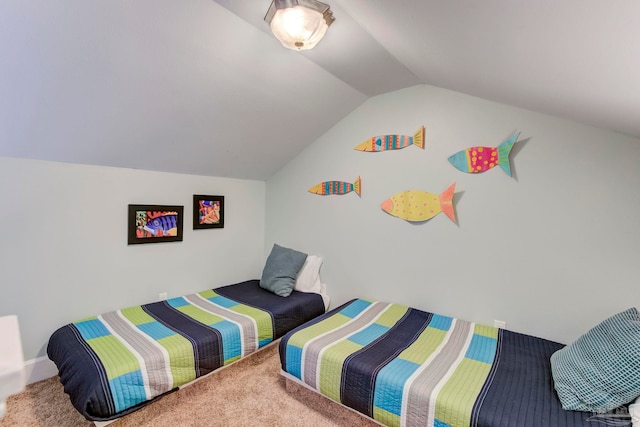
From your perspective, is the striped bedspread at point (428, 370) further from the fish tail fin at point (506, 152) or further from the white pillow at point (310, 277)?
the fish tail fin at point (506, 152)

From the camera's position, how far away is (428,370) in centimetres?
172

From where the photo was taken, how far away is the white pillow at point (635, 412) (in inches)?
49.1

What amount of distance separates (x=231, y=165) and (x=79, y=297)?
5.63 ft

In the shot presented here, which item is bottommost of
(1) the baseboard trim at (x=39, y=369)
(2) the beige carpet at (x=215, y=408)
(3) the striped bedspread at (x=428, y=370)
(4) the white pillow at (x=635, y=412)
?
(2) the beige carpet at (x=215, y=408)

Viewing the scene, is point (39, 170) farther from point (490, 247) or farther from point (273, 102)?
point (490, 247)

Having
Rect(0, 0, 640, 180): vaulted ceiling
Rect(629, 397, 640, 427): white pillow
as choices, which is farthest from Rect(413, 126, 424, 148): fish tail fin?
Rect(629, 397, 640, 427): white pillow

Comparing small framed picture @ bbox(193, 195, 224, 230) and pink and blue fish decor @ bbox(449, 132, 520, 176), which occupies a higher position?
pink and blue fish decor @ bbox(449, 132, 520, 176)

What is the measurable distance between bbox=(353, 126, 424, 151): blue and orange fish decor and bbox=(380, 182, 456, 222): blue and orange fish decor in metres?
0.43

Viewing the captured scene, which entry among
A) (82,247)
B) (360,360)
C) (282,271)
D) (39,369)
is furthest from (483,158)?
(39,369)

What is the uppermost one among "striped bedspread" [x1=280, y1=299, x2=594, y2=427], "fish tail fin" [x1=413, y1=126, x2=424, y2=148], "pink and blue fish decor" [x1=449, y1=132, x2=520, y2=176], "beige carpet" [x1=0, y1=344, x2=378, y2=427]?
"fish tail fin" [x1=413, y1=126, x2=424, y2=148]

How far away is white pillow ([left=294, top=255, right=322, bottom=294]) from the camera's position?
10.6 feet

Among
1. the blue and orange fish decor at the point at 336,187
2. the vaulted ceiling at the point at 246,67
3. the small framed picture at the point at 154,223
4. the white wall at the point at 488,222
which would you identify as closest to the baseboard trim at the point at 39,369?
the small framed picture at the point at 154,223

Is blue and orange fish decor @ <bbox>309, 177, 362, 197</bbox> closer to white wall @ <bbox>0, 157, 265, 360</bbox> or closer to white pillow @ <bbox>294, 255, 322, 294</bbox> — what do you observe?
white pillow @ <bbox>294, 255, 322, 294</bbox>

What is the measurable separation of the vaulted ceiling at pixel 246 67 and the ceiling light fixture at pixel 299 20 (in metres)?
0.08
